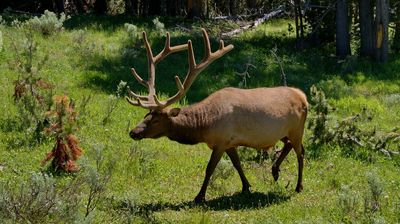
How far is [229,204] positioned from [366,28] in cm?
1167

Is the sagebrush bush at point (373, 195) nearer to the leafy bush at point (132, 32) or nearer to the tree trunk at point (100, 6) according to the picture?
the leafy bush at point (132, 32)

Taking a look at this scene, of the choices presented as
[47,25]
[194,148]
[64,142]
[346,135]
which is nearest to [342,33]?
[47,25]

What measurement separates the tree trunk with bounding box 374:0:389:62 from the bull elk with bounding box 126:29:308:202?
986cm

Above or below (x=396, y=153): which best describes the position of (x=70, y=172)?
above

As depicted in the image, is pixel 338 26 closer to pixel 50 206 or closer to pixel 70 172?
pixel 70 172

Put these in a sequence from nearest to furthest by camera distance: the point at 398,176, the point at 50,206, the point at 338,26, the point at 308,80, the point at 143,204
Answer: the point at 50,206
the point at 143,204
the point at 398,176
the point at 308,80
the point at 338,26

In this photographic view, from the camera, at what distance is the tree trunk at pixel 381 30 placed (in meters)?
18.9

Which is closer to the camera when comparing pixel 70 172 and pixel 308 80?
pixel 70 172

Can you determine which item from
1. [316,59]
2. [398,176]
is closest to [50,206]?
[398,176]

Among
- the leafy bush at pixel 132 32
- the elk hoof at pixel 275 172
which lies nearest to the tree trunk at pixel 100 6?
the leafy bush at pixel 132 32

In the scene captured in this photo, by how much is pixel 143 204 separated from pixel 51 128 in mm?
2073

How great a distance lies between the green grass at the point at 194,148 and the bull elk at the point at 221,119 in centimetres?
72

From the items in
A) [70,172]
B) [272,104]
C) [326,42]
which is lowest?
[326,42]

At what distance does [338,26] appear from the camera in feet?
64.4
